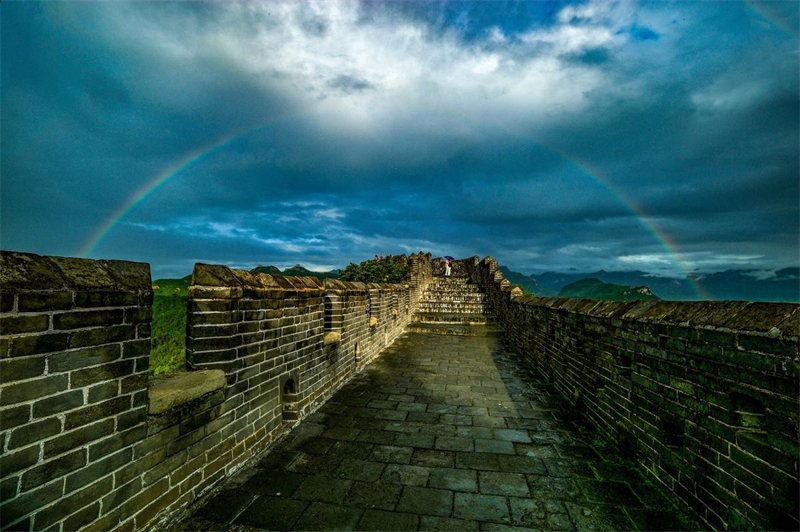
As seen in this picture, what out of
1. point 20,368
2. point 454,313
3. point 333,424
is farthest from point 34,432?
point 454,313

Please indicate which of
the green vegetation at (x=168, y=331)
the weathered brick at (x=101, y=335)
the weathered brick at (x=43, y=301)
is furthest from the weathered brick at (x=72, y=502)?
the green vegetation at (x=168, y=331)

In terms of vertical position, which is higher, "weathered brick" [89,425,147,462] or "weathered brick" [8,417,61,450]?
"weathered brick" [8,417,61,450]

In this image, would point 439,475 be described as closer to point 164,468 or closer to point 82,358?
point 164,468

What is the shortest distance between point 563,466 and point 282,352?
3175 mm

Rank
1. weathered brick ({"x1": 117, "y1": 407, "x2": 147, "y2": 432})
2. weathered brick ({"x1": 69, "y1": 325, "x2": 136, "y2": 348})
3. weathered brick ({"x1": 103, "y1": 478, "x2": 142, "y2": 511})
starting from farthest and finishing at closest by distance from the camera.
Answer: weathered brick ({"x1": 117, "y1": 407, "x2": 147, "y2": 432}) < weathered brick ({"x1": 103, "y1": 478, "x2": 142, "y2": 511}) < weathered brick ({"x1": 69, "y1": 325, "x2": 136, "y2": 348})

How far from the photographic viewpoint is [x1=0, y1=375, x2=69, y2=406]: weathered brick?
1573 millimetres

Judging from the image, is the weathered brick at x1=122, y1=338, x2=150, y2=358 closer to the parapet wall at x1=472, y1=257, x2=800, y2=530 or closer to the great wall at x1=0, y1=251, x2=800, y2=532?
the great wall at x1=0, y1=251, x2=800, y2=532

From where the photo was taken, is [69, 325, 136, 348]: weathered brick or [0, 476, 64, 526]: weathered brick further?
[69, 325, 136, 348]: weathered brick

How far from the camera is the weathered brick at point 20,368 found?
1.57 metres

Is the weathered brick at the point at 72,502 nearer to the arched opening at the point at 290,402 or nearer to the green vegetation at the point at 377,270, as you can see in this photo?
the arched opening at the point at 290,402

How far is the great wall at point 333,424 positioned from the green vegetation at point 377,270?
22.5 meters

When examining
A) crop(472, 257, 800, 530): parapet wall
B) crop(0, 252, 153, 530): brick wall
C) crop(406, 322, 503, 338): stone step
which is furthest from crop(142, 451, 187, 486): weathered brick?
crop(406, 322, 503, 338): stone step

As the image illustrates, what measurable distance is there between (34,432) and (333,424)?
9.68 feet

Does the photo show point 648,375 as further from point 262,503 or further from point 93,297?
point 93,297
